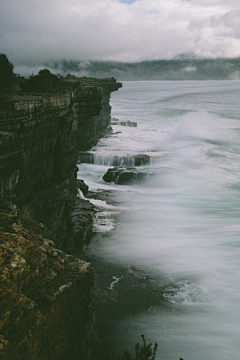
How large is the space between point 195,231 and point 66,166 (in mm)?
7560

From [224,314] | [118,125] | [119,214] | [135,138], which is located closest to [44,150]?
[119,214]

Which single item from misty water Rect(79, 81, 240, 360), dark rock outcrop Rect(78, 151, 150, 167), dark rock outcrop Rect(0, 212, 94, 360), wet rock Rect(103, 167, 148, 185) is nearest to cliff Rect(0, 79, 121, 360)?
dark rock outcrop Rect(0, 212, 94, 360)

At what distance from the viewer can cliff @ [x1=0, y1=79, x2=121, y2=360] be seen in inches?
213

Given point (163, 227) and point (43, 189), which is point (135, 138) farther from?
point (43, 189)

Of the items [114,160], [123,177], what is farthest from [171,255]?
[114,160]

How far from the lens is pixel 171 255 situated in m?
14.4

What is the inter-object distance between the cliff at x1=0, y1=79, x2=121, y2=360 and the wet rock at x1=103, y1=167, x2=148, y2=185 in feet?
24.3

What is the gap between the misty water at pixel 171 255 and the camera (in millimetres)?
9711

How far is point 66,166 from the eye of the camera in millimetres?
15734

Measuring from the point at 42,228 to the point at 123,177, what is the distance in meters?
17.7

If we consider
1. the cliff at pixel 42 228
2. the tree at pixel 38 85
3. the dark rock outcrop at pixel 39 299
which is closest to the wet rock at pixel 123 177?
the cliff at pixel 42 228

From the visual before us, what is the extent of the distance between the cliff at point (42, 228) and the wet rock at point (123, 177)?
742 cm

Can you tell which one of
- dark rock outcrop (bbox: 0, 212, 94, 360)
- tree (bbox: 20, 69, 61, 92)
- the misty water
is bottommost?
the misty water

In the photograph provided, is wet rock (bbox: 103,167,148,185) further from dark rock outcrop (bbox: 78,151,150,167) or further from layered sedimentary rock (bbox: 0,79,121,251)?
layered sedimentary rock (bbox: 0,79,121,251)
